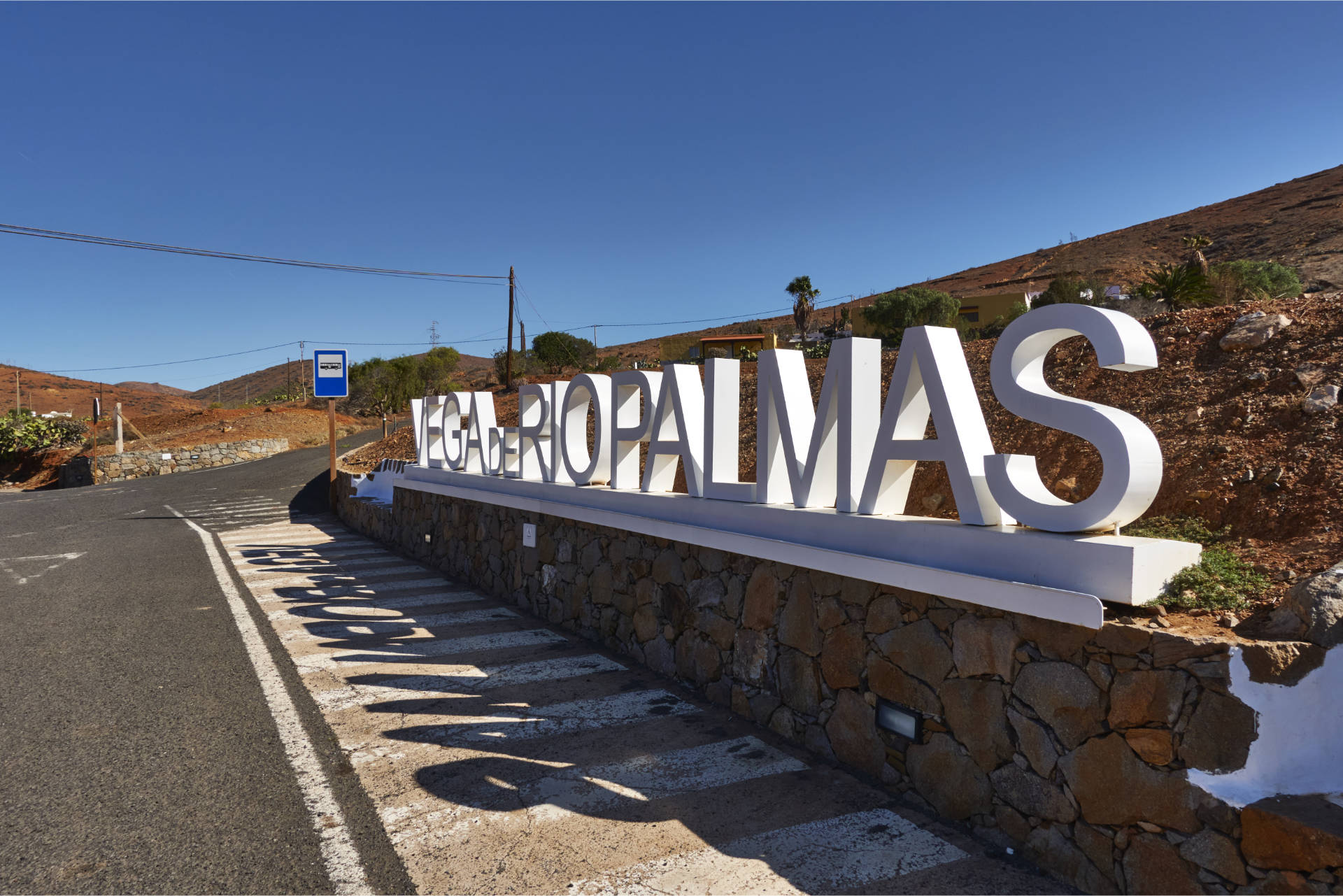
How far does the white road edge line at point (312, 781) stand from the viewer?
152 inches

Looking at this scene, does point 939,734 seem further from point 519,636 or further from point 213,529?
point 213,529

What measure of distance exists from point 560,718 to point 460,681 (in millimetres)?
1368

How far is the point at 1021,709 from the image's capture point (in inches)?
154

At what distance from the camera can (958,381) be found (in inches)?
177

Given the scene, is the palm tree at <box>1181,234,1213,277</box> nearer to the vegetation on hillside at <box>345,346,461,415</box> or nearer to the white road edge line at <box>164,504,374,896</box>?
the white road edge line at <box>164,504,374,896</box>

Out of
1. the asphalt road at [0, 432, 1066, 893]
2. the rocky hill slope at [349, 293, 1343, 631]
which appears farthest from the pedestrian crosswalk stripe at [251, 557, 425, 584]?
the rocky hill slope at [349, 293, 1343, 631]

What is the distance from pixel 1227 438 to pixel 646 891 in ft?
16.6

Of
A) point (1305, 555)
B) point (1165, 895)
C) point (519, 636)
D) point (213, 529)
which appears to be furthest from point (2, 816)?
point (213, 529)

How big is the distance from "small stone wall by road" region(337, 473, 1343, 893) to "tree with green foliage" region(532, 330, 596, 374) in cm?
3815

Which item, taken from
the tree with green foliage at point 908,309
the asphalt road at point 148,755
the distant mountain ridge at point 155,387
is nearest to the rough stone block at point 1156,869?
the asphalt road at point 148,755

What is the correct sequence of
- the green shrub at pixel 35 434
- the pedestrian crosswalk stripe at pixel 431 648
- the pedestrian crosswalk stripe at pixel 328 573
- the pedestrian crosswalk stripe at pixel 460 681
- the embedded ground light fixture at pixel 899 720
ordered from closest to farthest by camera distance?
the embedded ground light fixture at pixel 899 720, the pedestrian crosswalk stripe at pixel 460 681, the pedestrian crosswalk stripe at pixel 431 648, the pedestrian crosswalk stripe at pixel 328 573, the green shrub at pixel 35 434

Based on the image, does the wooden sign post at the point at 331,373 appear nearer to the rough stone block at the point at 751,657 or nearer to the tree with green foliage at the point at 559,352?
the rough stone block at the point at 751,657

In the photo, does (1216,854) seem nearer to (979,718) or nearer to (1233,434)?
(979,718)

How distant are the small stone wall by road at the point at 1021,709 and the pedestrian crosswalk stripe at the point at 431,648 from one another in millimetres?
1782
